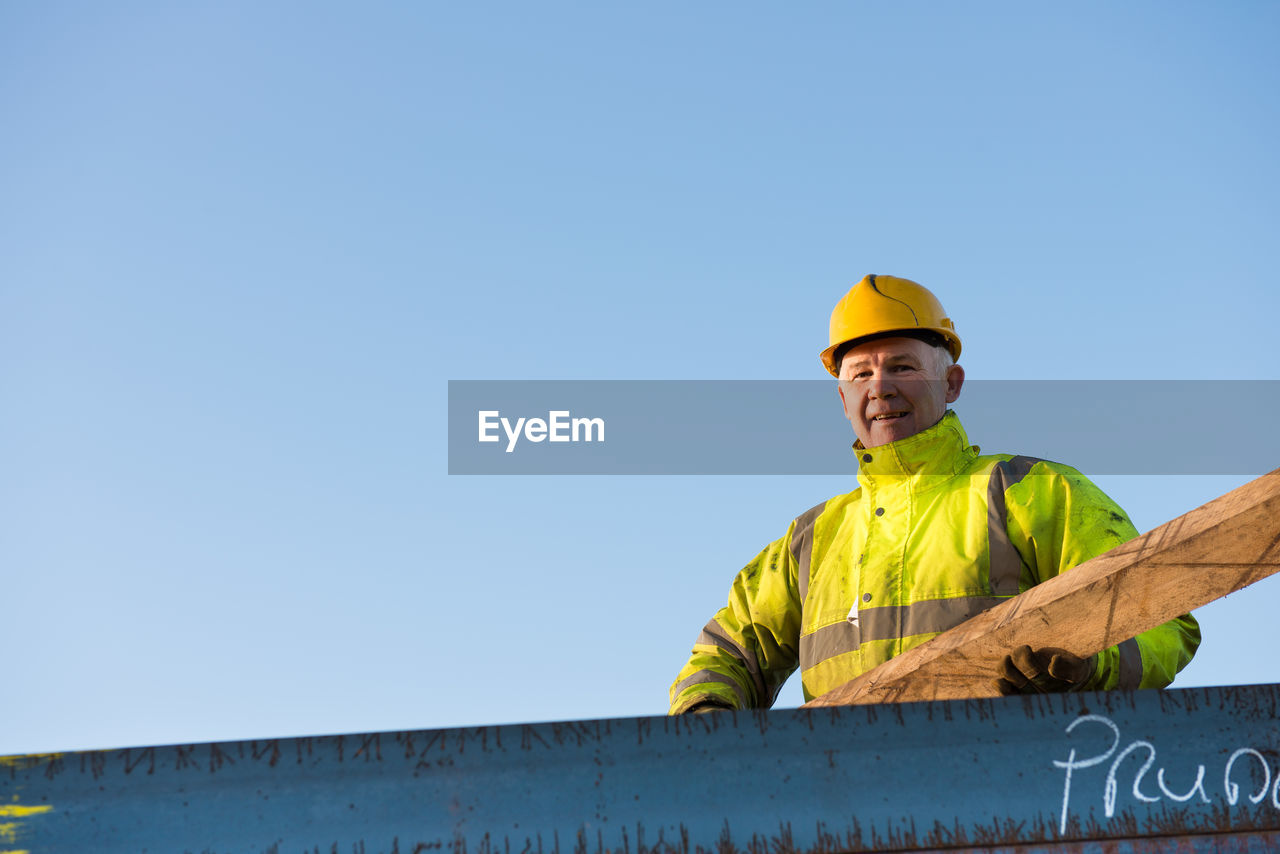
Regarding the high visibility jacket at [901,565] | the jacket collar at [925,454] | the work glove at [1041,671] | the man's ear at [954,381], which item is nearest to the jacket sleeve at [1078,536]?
the high visibility jacket at [901,565]

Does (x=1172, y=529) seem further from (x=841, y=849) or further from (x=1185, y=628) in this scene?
(x=1185, y=628)

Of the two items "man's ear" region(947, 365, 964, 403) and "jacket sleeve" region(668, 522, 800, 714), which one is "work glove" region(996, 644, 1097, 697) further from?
"man's ear" region(947, 365, 964, 403)

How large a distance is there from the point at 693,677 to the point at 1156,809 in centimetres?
184

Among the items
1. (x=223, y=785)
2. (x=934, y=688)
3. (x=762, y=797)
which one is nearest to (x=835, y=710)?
(x=762, y=797)

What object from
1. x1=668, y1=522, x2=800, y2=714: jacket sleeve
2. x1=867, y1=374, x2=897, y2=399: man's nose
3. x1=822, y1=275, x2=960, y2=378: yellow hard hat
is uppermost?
x1=822, y1=275, x2=960, y2=378: yellow hard hat

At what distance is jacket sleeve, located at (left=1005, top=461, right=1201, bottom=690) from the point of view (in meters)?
2.75

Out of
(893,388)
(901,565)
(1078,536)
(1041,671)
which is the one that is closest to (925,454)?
(893,388)

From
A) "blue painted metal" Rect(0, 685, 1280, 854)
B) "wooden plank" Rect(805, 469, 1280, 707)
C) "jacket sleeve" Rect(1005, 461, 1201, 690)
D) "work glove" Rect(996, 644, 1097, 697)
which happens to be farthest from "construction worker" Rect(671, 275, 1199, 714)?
"blue painted metal" Rect(0, 685, 1280, 854)

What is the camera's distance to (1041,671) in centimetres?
222

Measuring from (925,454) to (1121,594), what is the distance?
1.59 metres

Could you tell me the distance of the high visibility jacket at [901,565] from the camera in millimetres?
3160

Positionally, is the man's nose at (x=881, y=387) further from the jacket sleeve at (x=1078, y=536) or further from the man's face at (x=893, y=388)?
the jacket sleeve at (x=1078, y=536)

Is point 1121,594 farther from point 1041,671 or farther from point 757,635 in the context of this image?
point 757,635

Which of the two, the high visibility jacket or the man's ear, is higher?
the man's ear
